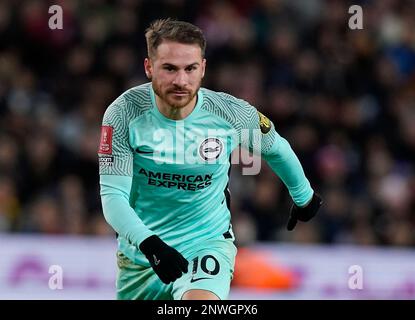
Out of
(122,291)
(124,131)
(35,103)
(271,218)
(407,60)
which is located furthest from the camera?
(407,60)

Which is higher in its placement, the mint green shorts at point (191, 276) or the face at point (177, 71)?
the face at point (177, 71)

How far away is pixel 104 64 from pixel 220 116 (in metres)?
6.62

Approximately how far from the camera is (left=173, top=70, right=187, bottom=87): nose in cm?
633

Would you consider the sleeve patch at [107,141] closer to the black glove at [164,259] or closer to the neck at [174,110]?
the neck at [174,110]

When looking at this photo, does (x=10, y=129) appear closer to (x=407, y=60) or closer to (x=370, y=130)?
(x=370, y=130)

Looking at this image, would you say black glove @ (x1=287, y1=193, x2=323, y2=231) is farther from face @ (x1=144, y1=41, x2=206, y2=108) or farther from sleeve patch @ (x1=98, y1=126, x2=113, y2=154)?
sleeve patch @ (x1=98, y1=126, x2=113, y2=154)

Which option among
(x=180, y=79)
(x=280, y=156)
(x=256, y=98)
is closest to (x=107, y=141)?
(x=180, y=79)

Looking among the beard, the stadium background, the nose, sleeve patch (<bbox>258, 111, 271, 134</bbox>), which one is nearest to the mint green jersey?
sleeve patch (<bbox>258, 111, 271, 134</bbox>)

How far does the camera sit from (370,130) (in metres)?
13.4

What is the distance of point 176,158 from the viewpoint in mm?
6590

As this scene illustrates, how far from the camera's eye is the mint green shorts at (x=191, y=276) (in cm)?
646

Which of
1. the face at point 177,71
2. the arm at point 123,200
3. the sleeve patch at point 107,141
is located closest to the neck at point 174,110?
the face at point 177,71

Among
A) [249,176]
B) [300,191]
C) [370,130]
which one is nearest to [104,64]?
[249,176]

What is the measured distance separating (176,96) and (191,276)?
1032mm
